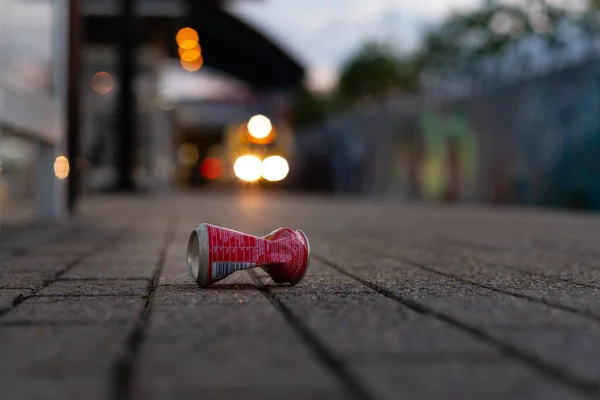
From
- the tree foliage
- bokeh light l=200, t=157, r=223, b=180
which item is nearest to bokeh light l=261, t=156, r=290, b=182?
the tree foliage

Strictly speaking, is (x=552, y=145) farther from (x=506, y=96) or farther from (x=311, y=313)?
(x=311, y=313)

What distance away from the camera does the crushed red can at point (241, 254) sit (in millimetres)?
2998

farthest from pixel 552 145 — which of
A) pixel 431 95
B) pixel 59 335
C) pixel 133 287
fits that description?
pixel 59 335

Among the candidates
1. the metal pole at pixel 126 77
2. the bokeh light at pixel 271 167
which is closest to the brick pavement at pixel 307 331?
the bokeh light at pixel 271 167

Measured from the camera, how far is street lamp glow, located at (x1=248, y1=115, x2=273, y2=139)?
17000mm

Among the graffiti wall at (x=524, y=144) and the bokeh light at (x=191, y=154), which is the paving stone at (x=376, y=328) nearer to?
the graffiti wall at (x=524, y=144)

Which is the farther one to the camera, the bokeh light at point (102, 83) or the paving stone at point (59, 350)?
the bokeh light at point (102, 83)

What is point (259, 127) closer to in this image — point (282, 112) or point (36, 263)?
point (36, 263)

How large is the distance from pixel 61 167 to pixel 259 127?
864 centimetres

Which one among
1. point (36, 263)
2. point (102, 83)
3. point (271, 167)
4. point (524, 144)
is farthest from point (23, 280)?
point (102, 83)

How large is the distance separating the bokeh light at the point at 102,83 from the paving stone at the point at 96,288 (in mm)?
25680

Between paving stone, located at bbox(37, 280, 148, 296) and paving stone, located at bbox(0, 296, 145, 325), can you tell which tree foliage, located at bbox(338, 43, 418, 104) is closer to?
paving stone, located at bbox(37, 280, 148, 296)

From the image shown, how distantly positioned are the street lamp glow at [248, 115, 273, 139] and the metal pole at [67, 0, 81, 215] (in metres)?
7.32

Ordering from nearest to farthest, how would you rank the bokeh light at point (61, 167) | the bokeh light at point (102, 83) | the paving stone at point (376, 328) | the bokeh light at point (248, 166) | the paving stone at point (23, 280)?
the paving stone at point (376, 328)
the paving stone at point (23, 280)
the bokeh light at point (61, 167)
the bokeh light at point (248, 166)
the bokeh light at point (102, 83)
